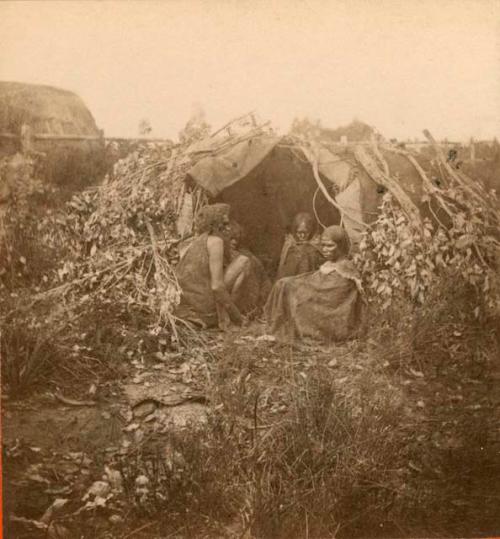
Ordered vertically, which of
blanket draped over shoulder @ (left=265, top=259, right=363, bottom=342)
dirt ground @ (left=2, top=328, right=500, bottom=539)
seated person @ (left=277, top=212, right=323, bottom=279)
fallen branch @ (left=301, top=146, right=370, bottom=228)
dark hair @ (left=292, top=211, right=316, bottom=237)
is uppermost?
fallen branch @ (left=301, top=146, right=370, bottom=228)

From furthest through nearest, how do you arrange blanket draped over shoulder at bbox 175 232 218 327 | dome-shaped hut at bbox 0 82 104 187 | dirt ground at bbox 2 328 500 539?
blanket draped over shoulder at bbox 175 232 218 327 < dome-shaped hut at bbox 0 82 104 187 < dirt ground at bbox 2 328 500 539

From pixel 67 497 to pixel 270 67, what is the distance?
263cm

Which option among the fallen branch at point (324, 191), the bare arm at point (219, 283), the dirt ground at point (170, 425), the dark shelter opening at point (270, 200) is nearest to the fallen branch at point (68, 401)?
the dirt ground at point (170, 425)

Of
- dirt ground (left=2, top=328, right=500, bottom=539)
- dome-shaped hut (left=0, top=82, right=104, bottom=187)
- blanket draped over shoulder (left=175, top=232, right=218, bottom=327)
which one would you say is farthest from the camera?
blanket draped over shoulder (left=175, top=232, right=218, bottom=327)

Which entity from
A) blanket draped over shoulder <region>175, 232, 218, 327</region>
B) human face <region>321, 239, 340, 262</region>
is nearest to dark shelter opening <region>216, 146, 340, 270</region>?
human face <region>321, 239, 340, 262</region>

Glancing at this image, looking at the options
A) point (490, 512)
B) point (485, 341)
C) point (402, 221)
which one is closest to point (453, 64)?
point (402, 221)

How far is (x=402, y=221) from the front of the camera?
3883 mm

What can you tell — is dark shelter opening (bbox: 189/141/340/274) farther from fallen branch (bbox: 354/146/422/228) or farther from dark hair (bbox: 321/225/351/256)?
fallen branch (bbox: 354/146/422/228)

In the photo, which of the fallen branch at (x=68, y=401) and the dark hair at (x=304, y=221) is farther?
the dark hair at (x=304, y=221)

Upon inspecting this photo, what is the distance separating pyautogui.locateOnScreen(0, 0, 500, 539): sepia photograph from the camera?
3600 mm

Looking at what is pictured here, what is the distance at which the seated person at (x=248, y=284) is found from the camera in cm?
383

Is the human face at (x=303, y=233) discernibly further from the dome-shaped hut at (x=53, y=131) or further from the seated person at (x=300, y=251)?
the dome-shaped hut at (x=53, y=131)

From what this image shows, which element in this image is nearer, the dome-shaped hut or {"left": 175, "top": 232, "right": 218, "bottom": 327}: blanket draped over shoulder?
the dome-shaped hut

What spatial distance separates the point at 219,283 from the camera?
382cm
